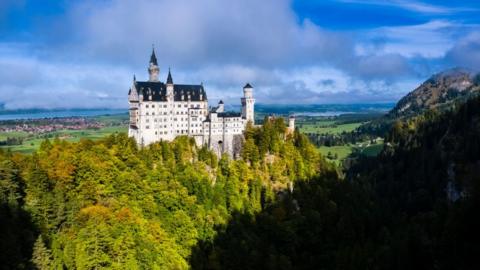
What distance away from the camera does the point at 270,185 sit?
11106cm

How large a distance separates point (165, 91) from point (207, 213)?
1383 inches

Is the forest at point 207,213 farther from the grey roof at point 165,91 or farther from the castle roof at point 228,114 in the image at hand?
the grey roof at point 165,91

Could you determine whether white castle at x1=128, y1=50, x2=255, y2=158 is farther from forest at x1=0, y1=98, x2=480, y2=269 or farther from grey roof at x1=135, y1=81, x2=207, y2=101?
forest at x1=0, y1=98, x2=480, y2=269

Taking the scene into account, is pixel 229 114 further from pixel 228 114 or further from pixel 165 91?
pixel 165 91

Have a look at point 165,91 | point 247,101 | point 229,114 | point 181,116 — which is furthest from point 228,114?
point 165,91

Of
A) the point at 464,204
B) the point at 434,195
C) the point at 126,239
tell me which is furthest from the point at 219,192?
the point at 434,195

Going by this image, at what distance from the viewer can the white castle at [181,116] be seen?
354 feet

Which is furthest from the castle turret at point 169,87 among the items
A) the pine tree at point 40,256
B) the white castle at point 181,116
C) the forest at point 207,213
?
the pine tree at point 40,256

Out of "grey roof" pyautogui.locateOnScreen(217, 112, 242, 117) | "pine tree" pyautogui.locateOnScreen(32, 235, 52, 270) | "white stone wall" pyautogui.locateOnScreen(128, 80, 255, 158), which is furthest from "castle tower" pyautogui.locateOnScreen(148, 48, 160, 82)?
"pine tree" pyautogui.locateOnScreen(32, 235, 52, 270)

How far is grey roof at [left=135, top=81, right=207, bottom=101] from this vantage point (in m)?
109

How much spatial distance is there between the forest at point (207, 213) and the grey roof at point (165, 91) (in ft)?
41.2

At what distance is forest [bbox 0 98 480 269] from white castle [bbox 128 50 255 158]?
4934mm

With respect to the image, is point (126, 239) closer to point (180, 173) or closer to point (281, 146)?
point (180, 173)

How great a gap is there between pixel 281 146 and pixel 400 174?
85265mm
